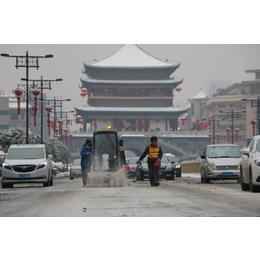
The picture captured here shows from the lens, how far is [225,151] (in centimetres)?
2706

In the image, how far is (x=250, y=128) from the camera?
128m

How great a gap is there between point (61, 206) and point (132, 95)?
101093mm

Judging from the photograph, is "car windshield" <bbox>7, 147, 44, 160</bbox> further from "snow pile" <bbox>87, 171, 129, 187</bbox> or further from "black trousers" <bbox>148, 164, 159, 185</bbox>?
"black trousers" <bbox>148, 164, 159, 185</bbox>

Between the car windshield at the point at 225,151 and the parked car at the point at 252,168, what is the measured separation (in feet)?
23.5

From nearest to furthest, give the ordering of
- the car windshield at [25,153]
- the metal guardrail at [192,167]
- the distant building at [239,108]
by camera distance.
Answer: the car windshield at [25,153]
the metal guardrail at [192,167]
the distant building at [239,108]

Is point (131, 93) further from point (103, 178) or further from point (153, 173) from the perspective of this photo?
point (153, 173)

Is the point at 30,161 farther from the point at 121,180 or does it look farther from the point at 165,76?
the point at 165,76

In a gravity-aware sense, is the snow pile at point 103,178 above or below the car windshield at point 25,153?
below

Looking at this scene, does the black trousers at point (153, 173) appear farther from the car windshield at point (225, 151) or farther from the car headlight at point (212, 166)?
the car windshield at point (225, 151)

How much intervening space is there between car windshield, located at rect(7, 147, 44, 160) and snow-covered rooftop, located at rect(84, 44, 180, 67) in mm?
85223

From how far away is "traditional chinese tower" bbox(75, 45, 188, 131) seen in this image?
363 feet

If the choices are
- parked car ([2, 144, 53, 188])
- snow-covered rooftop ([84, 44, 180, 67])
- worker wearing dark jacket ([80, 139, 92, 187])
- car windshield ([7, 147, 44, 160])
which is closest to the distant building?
snow-covered rooftop ([84, 44, 180, 67])

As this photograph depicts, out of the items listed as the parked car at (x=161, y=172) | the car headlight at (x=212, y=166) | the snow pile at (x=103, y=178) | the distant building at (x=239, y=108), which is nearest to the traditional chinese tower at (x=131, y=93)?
the distant building at (x=239, y=108)

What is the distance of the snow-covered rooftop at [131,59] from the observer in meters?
112
